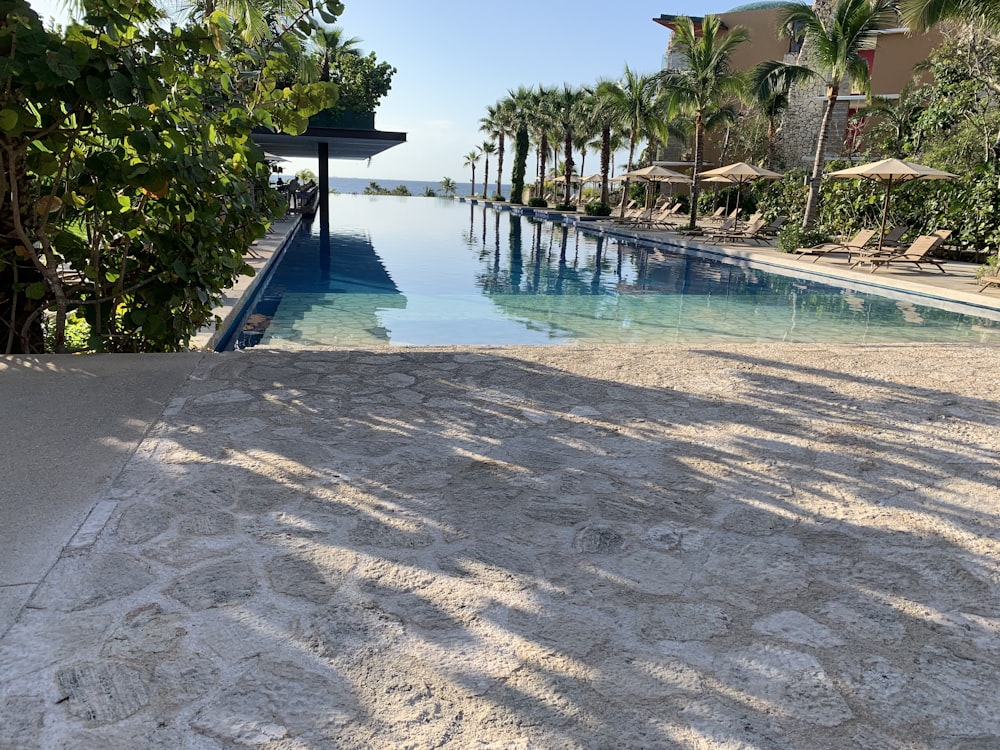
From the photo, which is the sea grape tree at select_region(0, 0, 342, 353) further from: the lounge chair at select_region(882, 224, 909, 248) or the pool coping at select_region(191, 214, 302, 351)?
the lounge chair at select_region(882, 224, 909, 248)

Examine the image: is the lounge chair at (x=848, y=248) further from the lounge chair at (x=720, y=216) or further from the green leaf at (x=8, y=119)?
the green leaf at (x=8, y=119)

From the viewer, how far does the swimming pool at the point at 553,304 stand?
30.5 feet

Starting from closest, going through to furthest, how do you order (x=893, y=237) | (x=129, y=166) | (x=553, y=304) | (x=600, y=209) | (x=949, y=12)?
(x=129, y=166), (x=553, y=304), (x=949, y=12), (x=893, y=237), (x=600, y=209)

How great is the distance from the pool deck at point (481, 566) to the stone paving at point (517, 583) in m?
0.01

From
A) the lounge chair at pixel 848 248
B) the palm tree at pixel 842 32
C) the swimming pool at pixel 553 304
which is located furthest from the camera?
the palm tree at pixel 842 32

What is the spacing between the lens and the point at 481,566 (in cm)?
252

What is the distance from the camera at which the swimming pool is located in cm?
929

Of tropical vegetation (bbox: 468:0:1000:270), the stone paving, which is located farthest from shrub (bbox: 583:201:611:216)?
the stone paving

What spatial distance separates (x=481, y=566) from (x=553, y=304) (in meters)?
9.40

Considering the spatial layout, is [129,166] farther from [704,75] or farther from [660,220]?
[660,220]

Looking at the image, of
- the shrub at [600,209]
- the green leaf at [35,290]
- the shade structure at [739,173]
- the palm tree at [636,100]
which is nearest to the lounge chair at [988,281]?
the shade structure at [739,173]

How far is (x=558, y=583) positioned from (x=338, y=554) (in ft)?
2.59

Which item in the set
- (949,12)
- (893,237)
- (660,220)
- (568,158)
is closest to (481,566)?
(949,12)

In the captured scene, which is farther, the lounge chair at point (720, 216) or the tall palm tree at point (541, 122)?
the tall palm tree at point (541, 122)
